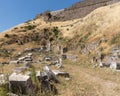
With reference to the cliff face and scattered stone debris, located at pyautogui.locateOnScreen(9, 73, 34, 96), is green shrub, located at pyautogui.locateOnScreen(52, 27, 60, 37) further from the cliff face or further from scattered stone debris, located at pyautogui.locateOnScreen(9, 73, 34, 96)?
scattered stone debris, located at pyautogui.locateOnScreen(9, 73, 34, 96)

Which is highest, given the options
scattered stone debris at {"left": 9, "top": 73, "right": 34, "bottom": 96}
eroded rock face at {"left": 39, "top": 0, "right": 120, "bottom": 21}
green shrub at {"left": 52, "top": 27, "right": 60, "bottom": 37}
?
eroded rock face at {"left": 39, "top": 0, "right": 120, "bottom": 21}

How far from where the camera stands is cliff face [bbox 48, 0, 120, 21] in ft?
215

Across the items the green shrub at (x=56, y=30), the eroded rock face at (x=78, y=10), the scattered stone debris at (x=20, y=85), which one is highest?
the eroded rock face at (x=78, y=10)

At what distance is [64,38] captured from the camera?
5231 centimetres

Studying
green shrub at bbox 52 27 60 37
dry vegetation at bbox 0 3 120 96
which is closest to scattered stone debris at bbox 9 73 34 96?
dry vegetation at bbox 0 3 120 96

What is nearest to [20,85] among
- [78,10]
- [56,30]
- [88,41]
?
[88,41]

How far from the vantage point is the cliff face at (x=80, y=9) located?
215ft

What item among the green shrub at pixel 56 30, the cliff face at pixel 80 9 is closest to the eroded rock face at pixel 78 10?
the cliff face at pixel 80 9

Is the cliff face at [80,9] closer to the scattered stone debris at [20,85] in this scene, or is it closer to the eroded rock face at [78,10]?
the eroded rock face at [78,10]

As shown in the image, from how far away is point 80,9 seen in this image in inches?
2699

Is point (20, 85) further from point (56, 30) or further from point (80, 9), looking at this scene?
point (80, 9)


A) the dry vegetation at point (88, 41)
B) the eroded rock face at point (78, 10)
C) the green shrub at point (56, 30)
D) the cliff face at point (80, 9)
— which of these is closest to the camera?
the dry vegetation at point (88, 41)

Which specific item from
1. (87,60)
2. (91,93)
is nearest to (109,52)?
(87,60)

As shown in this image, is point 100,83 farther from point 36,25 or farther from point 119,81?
point 36,25
